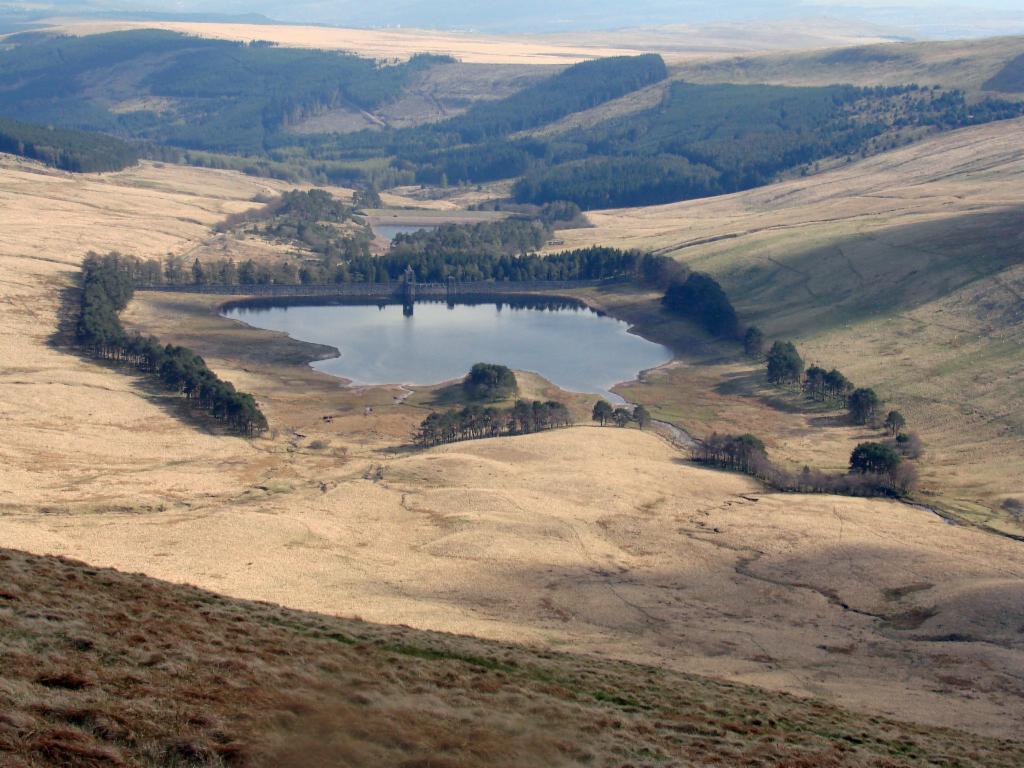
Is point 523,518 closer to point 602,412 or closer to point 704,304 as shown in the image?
point 602,412

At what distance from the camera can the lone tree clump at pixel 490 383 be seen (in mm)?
93438

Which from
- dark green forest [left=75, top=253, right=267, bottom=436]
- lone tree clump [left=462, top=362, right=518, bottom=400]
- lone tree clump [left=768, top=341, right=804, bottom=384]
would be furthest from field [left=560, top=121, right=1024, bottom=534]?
dark green forest [left=75, top=253, right=267, bottom=436]

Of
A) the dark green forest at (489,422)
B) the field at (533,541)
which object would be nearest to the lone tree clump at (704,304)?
the dark green forest at (489,422)

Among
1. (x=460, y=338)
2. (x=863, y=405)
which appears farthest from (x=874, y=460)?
(x=460, y=338)

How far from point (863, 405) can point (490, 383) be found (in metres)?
29.4

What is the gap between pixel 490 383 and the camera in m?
94.1

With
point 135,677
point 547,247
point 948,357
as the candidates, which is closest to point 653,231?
point 547,247

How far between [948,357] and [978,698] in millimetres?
64808

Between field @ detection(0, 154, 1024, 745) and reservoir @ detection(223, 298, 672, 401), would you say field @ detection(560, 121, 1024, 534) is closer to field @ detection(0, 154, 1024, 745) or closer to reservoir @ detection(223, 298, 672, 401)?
reservoir @ detection(223, 298, 672, 401)

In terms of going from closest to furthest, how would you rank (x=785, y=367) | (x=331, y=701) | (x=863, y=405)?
(x=331, y=701) → (x=863, y=405) → (x=785, y=367)

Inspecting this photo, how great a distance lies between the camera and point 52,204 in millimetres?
163625

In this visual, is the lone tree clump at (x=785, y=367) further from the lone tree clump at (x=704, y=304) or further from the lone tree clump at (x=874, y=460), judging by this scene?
the lone tree clump at (x=874, y=460)

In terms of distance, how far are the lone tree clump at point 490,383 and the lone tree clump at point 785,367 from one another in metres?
23.4

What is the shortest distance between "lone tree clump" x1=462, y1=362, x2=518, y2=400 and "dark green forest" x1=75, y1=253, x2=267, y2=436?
18692 millimetres
